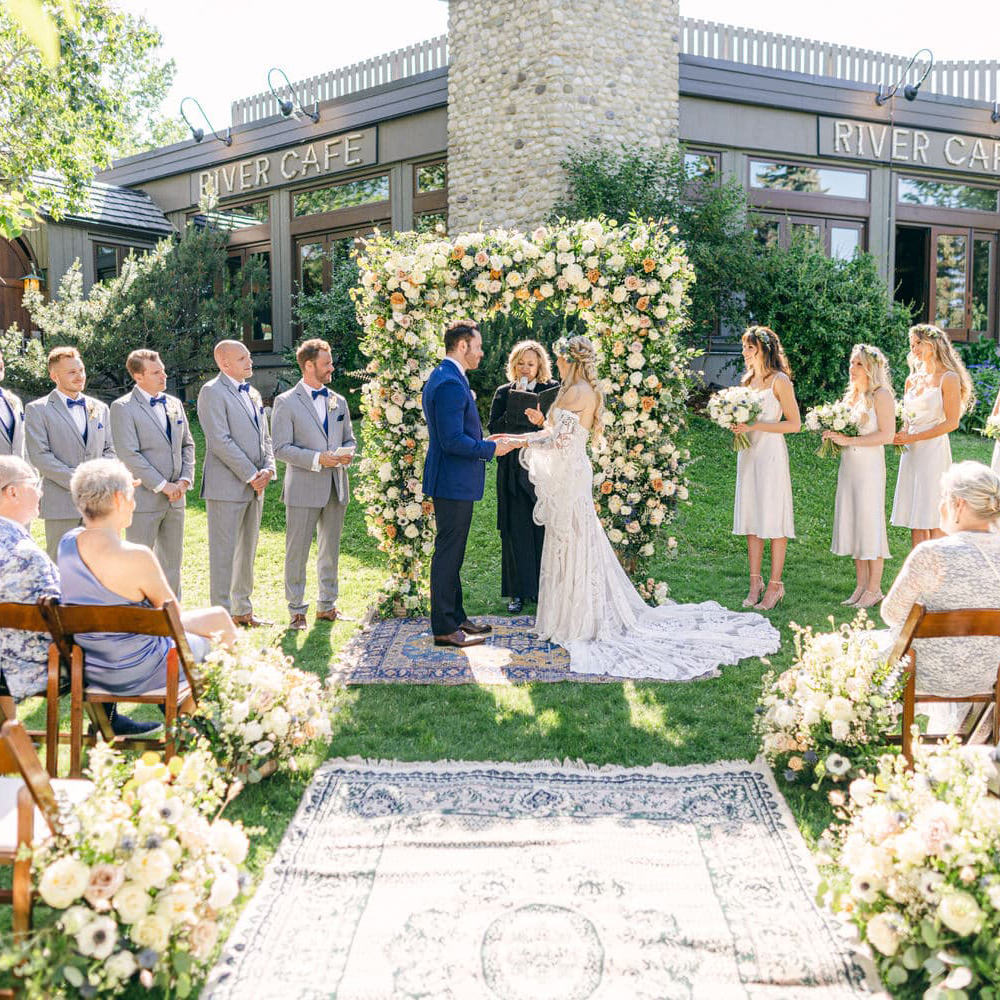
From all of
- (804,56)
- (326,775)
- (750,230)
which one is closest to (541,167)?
(750,230)

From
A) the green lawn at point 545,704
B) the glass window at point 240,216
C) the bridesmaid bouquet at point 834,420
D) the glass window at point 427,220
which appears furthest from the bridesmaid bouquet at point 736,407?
the glass window at point 240,216

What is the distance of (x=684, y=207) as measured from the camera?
1548cm

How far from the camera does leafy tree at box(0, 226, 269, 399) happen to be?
16188mm

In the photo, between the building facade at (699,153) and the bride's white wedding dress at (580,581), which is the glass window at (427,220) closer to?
the building facade at (699,153)

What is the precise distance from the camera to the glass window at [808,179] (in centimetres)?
1752

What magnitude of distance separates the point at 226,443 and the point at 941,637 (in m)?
5.02

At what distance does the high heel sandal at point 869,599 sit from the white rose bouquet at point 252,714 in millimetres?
4962

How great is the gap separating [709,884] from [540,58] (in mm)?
14356

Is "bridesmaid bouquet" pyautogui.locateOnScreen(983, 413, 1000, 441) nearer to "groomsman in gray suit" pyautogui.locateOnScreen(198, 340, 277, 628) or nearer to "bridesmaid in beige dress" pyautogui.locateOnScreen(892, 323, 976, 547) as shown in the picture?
"bridesmaid in beige dress" pyautogui.locateOnScreen(892, 323, 976, 547)

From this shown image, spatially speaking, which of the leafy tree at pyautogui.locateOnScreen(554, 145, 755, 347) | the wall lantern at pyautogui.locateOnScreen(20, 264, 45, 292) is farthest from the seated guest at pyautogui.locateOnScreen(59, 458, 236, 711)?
the wall lantern at pyautogui.locateOnScreen(20, 264, 45, 292)

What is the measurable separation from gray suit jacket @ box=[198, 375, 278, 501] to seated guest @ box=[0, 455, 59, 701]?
2652 mm

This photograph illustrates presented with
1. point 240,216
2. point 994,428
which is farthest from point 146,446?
point 240,216

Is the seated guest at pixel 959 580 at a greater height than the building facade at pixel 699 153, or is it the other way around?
the building facade at pixel 699 153

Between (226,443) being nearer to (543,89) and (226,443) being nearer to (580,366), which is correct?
(580,366)
